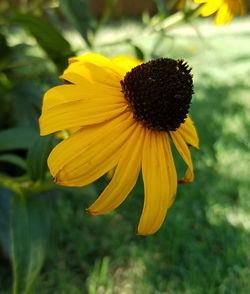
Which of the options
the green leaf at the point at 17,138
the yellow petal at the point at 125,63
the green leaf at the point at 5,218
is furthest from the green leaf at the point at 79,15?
the green leaf at the point at 5,218

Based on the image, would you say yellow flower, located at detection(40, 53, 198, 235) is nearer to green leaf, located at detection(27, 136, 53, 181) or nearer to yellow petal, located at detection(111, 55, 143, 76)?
yellow petal, located at detection(111, 55, 143, 76)

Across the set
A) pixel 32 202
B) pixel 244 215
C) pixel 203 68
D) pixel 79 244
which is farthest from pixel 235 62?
pixel 32 202

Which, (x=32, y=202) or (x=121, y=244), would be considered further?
(x=121, y=244)

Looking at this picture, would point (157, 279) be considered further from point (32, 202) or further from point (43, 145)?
point (43, 145)

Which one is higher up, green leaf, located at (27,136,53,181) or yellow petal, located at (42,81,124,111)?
yellow petal, located at (42,81,124,111)

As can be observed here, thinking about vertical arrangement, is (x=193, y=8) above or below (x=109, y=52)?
above

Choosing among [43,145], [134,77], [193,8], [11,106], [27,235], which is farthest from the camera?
[11,106]

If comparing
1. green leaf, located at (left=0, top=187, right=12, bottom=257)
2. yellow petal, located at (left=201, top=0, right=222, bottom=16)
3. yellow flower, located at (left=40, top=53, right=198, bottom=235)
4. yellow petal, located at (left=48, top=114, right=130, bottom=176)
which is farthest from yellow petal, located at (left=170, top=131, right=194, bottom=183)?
green leaf, located at (left=0, top=187, right=12, bottom=257)
